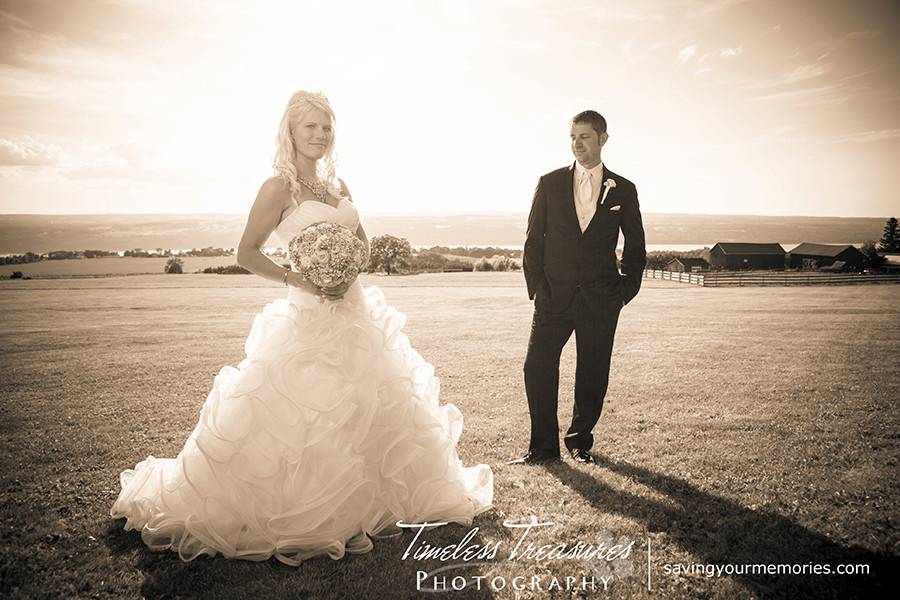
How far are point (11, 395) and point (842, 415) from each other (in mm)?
13974

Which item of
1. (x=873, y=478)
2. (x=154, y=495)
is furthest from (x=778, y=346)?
(x=154, y=495)

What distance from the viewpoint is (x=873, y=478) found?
16.2ft

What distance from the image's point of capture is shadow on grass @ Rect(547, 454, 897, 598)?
130 inches

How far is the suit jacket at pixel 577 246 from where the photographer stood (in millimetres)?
5305

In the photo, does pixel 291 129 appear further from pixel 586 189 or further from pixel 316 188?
pixel 586 189

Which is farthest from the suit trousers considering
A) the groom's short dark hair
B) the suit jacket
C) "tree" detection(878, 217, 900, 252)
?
"tree" detection(878, 217, 900, 252)

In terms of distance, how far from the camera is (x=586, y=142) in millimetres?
5145

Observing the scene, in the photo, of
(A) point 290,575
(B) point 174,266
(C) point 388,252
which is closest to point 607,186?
(A) point 290,575

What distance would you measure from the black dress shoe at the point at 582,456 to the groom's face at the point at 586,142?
3.29 meters

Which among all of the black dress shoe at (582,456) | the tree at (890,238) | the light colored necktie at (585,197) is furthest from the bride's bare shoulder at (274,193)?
the tree at (890,238)

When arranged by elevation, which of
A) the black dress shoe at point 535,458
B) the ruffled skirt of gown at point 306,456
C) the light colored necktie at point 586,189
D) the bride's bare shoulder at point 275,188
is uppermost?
the light colored necktie at point 586,189

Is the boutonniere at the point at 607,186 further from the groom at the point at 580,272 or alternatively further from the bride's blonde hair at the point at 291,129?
the bride's blonde hair at the point at 291,129

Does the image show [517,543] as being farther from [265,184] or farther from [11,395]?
[11,395]

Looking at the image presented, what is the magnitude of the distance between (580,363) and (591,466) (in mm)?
1161
